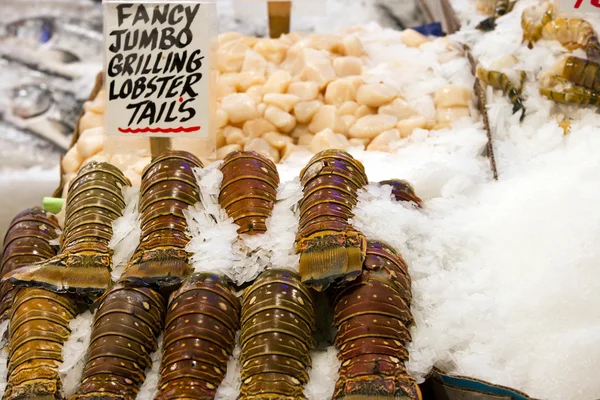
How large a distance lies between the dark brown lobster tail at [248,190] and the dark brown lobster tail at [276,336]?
0.23m

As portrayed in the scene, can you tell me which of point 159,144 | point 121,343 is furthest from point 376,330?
point 159,144

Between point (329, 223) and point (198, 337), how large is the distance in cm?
48

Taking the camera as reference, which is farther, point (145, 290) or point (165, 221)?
point (165, 221)

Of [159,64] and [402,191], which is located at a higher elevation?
[159,64]

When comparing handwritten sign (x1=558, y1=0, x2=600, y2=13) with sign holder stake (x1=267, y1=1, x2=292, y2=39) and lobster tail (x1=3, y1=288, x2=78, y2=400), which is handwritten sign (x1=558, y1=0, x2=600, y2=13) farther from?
lobster tail (x1=3, y1=288, x2=78, y2=400)

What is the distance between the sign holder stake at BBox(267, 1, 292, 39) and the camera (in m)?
3.38

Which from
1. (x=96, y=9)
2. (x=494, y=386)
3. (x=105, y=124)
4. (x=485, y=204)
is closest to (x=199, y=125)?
(x=105, y=124)

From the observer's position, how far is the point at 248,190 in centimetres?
194

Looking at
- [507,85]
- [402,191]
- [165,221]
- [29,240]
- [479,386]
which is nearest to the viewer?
[479,386]

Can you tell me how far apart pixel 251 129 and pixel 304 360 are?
54.4 inches

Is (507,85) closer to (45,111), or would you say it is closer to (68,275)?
(68,275)

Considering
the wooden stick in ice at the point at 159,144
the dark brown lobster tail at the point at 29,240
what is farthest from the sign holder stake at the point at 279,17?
the dark brown lobster tail at the point at 29,240

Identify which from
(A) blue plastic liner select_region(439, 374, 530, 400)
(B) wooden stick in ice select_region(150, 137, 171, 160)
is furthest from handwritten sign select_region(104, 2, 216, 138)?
(A) blue plastic liner select_region(439, 374, 530, 400)

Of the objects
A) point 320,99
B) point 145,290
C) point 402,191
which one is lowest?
point 145,290
